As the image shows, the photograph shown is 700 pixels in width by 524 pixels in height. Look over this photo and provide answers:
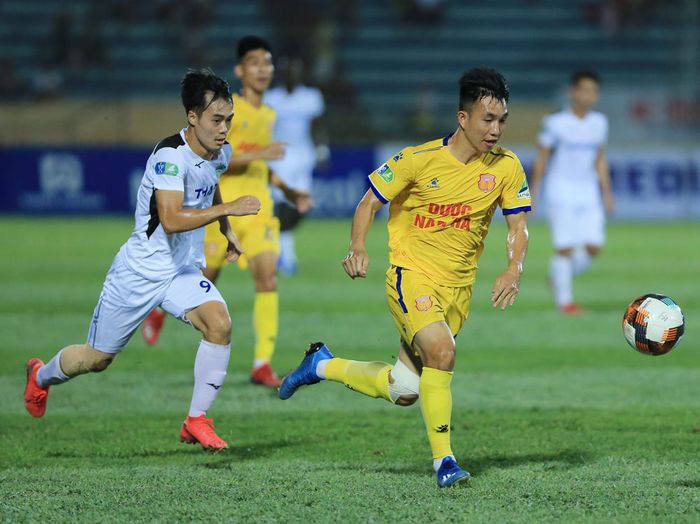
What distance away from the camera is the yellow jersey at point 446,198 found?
6035 mm

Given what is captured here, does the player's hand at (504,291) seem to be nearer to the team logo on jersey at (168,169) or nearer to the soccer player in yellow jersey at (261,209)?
the team logo on jersey at (168,169)

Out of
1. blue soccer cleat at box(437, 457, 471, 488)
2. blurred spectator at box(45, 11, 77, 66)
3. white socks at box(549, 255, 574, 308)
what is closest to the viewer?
blue soccer cleat at box(437, 457, 471, 488)

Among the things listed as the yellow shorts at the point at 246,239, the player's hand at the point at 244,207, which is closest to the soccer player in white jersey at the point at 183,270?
the player's hand at the point at 244,207

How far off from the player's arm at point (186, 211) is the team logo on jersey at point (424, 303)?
3.01 ft

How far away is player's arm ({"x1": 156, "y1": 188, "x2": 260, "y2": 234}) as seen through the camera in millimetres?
5949

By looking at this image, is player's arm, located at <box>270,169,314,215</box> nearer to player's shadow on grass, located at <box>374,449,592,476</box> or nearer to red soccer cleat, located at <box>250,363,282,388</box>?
red soccer cleat, located at <box>250,363,282,388</box>

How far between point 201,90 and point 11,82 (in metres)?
22.5

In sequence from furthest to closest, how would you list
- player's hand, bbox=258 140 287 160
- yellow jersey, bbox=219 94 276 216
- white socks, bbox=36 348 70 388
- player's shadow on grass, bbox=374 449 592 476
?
yellow jersey, bbox=219 94 276 216 → player's hand, bbox=258 140 287 160 → white socks, bbox=36 348 70 388 → player's shadow on grass, bbox=374 449 592 476

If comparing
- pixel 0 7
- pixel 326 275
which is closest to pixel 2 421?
pixel 326 275

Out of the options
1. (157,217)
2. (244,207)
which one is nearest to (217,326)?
(157,217)

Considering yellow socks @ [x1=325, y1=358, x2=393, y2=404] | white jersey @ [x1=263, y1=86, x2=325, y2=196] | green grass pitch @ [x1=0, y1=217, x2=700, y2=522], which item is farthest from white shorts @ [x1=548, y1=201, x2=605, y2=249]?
yellow socks @ [x1=325, y1=358, x2=393, y2=404]

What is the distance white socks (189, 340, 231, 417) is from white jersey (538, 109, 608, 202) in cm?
713

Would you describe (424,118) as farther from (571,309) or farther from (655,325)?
(655,325)

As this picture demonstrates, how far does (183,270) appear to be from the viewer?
6539 mm
